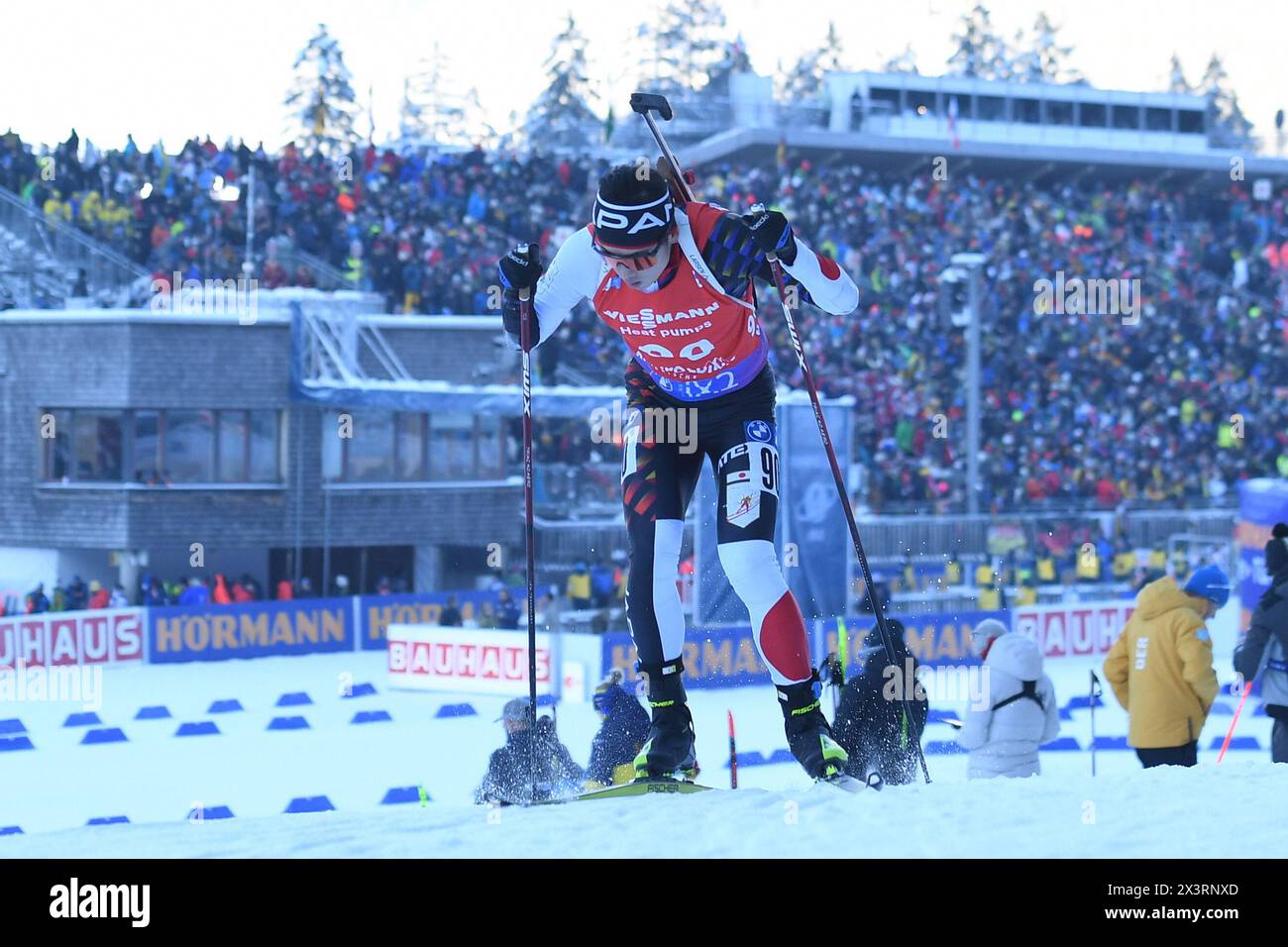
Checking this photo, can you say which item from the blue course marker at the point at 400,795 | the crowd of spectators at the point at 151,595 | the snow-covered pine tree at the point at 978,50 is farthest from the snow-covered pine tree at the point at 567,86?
the blue course marker at the point at 400,795

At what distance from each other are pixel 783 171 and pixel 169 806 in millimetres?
26928

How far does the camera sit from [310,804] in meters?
12.5

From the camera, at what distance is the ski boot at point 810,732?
6.14 m

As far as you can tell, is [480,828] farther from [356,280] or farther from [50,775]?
[356,280]

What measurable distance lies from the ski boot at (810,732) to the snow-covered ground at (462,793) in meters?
0.19

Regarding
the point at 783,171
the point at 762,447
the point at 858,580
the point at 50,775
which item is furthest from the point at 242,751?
the point at 783,171

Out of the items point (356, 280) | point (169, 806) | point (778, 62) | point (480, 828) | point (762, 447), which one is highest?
point (778, 62)

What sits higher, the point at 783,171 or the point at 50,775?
the point at 783,171

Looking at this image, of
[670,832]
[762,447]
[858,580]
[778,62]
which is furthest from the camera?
[778,62]

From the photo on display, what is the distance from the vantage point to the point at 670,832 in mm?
5098

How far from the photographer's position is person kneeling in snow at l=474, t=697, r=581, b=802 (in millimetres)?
7105

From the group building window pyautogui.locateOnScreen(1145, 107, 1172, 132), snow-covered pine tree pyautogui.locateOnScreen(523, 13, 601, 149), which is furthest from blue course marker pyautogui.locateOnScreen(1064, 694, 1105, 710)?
snow-covered pine tree pyautogui.locateOnScreen(523, 13, 601, 149)

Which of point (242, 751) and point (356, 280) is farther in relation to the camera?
point (356, 280)

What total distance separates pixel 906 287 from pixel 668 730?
26719mm
